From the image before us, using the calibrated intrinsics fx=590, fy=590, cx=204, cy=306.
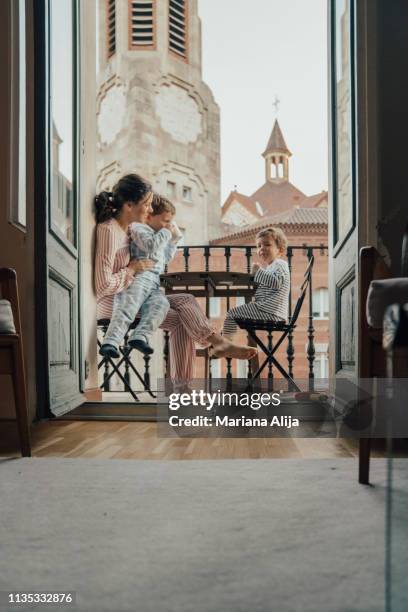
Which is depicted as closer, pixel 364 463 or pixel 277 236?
pixel 364 463

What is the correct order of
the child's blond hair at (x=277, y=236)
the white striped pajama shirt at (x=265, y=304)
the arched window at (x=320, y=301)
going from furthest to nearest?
the arched window at (x=320, y=301), the child's blond hair at (x=277, y=236), the white striped pajama shirt at (x=265, y=304)

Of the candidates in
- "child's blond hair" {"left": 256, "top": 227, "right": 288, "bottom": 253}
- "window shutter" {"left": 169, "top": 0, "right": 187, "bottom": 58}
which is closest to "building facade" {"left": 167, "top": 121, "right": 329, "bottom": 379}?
"window shutter" {"left": 169, "top": 0, "right": 187, "bottom": 58}

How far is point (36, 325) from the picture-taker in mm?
2707

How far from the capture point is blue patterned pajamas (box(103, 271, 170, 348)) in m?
3.52

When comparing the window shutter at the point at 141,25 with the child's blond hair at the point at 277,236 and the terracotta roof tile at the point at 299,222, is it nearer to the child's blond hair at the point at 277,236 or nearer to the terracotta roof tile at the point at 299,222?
the terracotta roof tile at the point at 299,222

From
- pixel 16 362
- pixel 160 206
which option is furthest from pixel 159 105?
pixel 16 362

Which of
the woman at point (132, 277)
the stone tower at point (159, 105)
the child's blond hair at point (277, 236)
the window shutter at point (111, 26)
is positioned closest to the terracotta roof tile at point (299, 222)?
the stone tower at point (159, 105)

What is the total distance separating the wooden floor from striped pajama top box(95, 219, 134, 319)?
3.94ft

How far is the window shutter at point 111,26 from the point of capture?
2067cm

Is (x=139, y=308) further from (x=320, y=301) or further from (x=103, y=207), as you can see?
(x=320, y=301)

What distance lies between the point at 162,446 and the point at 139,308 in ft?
5.32

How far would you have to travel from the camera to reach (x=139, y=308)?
3.74 metres

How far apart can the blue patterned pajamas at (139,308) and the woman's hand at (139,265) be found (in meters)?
0.05

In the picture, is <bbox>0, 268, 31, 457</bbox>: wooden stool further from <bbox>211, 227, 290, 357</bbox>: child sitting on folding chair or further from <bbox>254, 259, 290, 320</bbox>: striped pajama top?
<bbox>254, 259, 290, 320</bbox>: striped pajama top
